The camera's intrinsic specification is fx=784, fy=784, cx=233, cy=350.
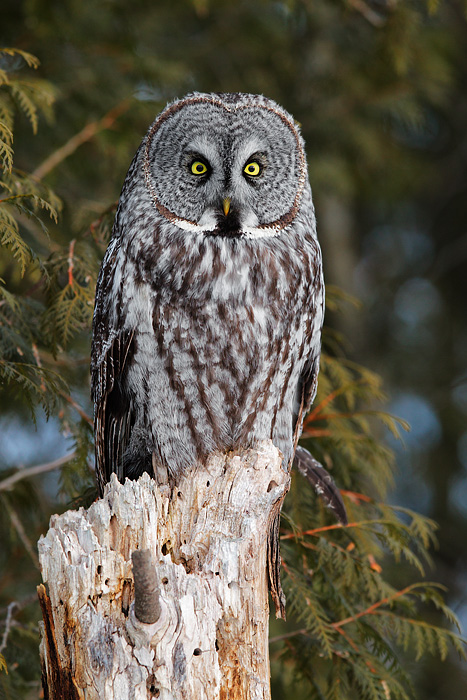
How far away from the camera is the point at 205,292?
2.97 meters

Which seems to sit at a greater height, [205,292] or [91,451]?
[205,292]

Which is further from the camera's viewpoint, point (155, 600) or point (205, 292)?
point (205, 292)

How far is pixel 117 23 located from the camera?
5.62 meters

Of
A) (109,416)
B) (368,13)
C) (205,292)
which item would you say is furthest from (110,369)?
(368,13)

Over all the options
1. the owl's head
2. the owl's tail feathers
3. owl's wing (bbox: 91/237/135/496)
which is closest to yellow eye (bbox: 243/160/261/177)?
the owl's head

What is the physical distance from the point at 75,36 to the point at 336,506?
342cm

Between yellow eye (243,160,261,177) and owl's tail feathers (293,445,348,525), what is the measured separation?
128cm

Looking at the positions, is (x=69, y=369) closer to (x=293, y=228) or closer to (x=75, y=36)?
(x=293, y=228)

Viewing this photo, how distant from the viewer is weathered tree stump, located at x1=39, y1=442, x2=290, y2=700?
7.30ft

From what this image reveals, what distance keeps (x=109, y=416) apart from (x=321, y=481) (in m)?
1.00

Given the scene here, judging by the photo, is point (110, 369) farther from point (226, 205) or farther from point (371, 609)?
point (371, 609)

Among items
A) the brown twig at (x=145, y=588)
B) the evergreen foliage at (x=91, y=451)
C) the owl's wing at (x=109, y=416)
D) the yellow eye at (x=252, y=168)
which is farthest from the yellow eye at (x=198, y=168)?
Result: the brown twig at (x=145, y=588)

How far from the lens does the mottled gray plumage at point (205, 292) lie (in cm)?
300

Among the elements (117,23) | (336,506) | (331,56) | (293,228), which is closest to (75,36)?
(117,23)
